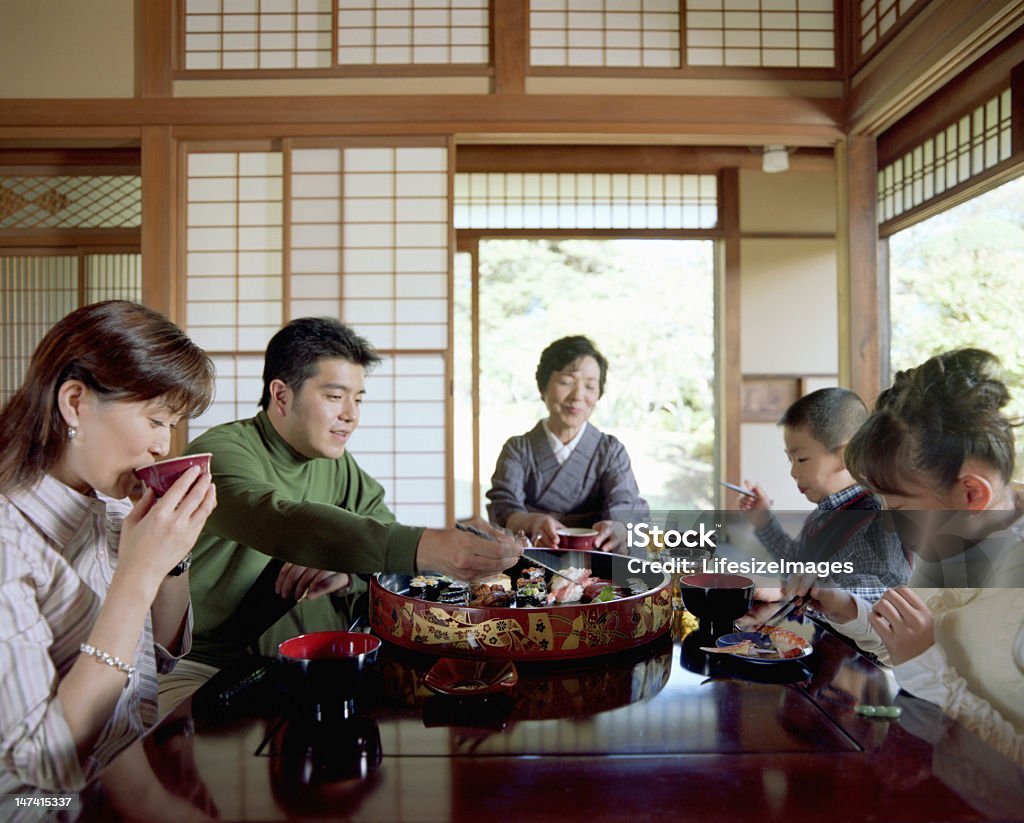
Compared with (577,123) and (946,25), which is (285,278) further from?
(946,25)

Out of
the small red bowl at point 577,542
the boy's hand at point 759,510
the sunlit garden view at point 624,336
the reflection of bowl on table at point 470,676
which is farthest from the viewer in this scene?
the sunlit garden view at point 624,336

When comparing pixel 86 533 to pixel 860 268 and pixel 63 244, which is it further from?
pixel 63 244

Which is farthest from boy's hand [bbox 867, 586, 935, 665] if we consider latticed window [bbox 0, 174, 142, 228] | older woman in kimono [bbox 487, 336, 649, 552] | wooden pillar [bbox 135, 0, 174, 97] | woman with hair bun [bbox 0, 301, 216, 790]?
latticed window [bbox 0, 174, 142, 228]

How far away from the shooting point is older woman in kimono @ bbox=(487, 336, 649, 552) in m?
3.14

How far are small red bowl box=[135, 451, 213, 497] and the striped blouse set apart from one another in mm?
151

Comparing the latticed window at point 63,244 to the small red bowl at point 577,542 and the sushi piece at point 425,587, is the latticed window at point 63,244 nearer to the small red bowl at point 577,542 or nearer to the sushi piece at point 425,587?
the small red bowl at point 577,542

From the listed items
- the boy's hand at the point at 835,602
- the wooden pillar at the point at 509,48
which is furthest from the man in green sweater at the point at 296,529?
the wooden pillar at the point at 509,48

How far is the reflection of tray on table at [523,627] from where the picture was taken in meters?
1.15

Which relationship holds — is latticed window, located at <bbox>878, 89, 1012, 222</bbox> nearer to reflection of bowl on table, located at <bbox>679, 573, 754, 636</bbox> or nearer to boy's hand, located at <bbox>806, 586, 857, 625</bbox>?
boy's hand, located at <bbox>806, 586, 857, 625</bbox>

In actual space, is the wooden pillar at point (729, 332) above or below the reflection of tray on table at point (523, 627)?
above

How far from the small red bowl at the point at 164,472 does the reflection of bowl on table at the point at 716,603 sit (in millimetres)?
777

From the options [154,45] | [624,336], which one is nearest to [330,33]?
[154,45]

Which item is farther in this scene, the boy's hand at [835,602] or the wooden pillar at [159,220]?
the wooden pillar at [159,220]

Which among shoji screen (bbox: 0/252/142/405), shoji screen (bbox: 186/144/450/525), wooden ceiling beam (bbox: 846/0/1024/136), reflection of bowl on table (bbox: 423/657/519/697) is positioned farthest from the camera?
shoji screen (bbox: 0/252/142/405)
